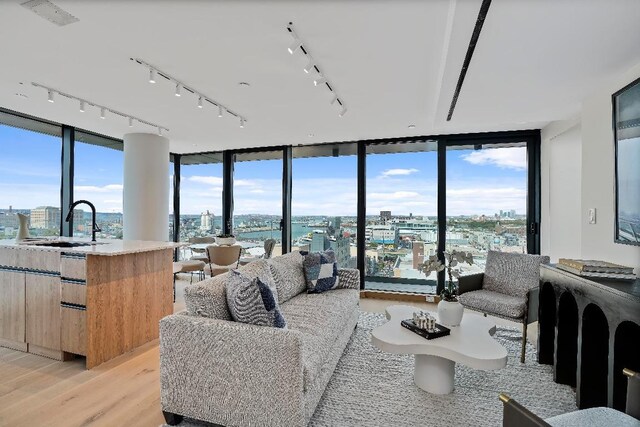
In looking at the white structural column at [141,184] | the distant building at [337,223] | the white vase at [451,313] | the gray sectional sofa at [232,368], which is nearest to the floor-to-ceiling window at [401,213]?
the distant building at [337,223]

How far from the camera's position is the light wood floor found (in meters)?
2.04

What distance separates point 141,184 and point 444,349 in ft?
15.7

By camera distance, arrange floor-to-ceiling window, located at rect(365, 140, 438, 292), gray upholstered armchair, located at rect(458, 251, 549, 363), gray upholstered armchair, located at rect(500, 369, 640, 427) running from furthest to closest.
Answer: floor-to-ceiling window, located at rect(365, 140, 438, 292)
gray upholstered armchair, located at rect(458, 251, 549, 363)
gray upholstered armchair, located at rect(500, 369, 640, 427)

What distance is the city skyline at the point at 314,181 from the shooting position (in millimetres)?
4453

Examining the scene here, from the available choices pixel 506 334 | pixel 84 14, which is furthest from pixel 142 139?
pixel 506 334

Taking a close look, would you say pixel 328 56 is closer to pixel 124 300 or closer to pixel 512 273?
pixel 124 300

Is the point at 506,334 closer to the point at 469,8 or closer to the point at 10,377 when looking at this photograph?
the point at 469,8

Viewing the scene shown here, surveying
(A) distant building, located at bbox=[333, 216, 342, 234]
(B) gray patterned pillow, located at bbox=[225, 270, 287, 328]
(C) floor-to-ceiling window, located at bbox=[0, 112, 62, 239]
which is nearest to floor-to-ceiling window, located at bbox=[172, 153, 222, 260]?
(C) floor-to-ceiling window, located at bbox=[0, 112, 62, 239]

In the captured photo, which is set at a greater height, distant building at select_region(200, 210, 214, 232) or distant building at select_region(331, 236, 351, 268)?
distant building at select_region(200, 210, 214, 232)

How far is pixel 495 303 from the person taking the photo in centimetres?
315

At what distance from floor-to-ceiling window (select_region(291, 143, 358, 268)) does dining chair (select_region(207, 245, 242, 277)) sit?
164 cm

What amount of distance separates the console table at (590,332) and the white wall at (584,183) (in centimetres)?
49

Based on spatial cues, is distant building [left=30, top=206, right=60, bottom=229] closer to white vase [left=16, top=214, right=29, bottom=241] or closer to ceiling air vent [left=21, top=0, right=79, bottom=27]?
white vase [left=16, top=214, right=29, bottom=241]

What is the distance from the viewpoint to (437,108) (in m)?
3.59
